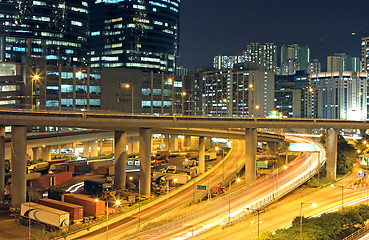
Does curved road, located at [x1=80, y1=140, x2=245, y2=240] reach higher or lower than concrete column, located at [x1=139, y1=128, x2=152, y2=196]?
lower

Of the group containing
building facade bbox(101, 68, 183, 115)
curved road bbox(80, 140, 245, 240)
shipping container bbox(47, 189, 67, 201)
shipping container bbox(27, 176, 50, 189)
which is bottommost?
curved road bbox(80, 140, 245, 240)

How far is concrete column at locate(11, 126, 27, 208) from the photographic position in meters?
70.4

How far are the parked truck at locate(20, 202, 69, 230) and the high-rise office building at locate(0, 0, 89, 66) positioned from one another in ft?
438

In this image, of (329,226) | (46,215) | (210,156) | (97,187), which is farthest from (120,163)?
(210,156)

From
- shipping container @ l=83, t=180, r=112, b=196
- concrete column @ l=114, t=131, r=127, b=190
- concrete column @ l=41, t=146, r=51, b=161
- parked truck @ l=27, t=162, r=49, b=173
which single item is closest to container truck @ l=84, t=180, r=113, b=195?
shipping container @ l=83, t=180, r=112, b=196

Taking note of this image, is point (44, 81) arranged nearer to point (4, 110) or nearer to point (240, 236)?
point (4, 110)

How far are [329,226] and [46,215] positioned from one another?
35.4 meters

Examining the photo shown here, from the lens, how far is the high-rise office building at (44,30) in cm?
17975

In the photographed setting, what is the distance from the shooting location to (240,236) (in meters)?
55.6

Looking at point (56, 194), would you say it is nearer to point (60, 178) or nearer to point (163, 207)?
point (163, 207)

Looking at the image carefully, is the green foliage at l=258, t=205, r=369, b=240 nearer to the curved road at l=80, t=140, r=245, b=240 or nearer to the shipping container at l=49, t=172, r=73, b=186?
the curved road at l=80, t=140, r=245, b=240

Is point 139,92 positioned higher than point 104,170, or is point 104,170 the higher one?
point 139,92

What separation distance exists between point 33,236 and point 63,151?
4408 inches

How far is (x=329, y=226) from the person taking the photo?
55375 millimetres
